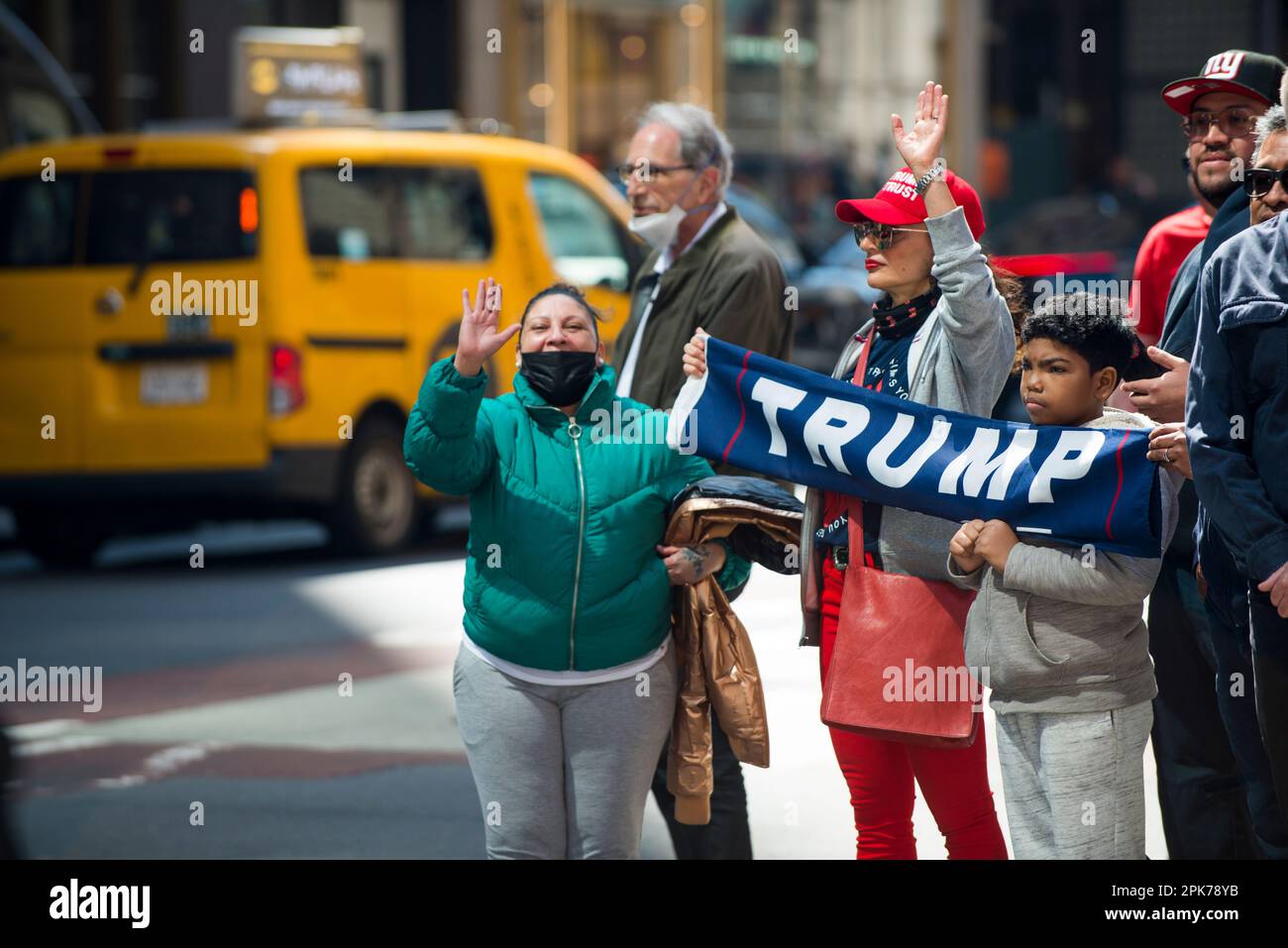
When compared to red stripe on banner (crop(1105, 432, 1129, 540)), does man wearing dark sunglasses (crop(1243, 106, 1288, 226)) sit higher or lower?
higher

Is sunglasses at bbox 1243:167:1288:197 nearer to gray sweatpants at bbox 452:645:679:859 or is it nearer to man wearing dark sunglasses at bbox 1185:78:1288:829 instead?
man wearing dark sunglasses at bbox 1185:78:1288:829

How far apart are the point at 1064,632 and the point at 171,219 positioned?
26.3ft

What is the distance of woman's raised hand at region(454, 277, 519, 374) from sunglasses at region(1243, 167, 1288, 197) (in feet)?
4.99

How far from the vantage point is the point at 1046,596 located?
4051mm

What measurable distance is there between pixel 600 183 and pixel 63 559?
393 cm

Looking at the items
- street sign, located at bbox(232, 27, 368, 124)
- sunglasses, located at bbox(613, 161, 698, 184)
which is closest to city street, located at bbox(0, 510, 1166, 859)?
sunglasses, located at bbox(613, 161, 698, 184)

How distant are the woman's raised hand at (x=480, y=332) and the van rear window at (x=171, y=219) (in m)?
7.05

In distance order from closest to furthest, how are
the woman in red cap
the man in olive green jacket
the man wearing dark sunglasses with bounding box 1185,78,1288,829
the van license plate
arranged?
the man wearing dark sunglasses with bounding box 1185,78,1288,829 → the woman in red cap → the man in olive green jacket → the van license plate

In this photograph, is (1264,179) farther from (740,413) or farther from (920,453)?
(740,413)

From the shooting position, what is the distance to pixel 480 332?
4.25 metres

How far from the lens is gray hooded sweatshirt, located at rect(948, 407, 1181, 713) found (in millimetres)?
4020

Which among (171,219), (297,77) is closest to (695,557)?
(171,219)

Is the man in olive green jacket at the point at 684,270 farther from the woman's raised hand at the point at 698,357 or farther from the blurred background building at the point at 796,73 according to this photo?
the blurred background building at the point at 796,73

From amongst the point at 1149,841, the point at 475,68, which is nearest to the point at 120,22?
the point at 475,68
